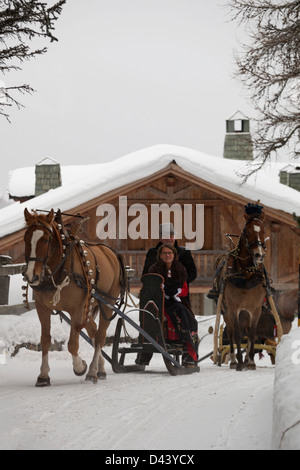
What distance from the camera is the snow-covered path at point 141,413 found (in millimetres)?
5730

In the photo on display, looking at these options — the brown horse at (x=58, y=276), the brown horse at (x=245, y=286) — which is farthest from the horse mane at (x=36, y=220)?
the brown horse at (x=245, y=286)

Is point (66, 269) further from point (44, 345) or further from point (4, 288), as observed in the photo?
point (4, 288)

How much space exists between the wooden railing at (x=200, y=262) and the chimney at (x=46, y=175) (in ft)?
21.8

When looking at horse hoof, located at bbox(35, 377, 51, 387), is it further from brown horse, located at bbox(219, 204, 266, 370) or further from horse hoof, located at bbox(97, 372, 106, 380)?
brown horse, located at bbox(219, 204, 266, 370)

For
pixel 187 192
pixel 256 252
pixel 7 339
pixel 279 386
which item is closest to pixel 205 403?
pixel 279 386

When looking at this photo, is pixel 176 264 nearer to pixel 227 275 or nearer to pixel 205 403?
pixel 227 275

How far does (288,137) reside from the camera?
543 inches

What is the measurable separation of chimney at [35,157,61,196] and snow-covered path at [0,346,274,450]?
21.1 m

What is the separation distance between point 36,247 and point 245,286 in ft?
12.6

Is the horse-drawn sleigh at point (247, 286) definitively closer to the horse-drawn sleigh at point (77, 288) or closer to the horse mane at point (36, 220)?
the horse-drawn sleigh at point (77, 288)

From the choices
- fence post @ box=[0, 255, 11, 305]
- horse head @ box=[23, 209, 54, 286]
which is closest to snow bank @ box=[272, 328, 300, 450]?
horse head @ box=[23, 209, 54, 286]

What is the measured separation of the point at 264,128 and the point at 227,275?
3.49 meters

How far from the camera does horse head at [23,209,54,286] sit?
867cm
